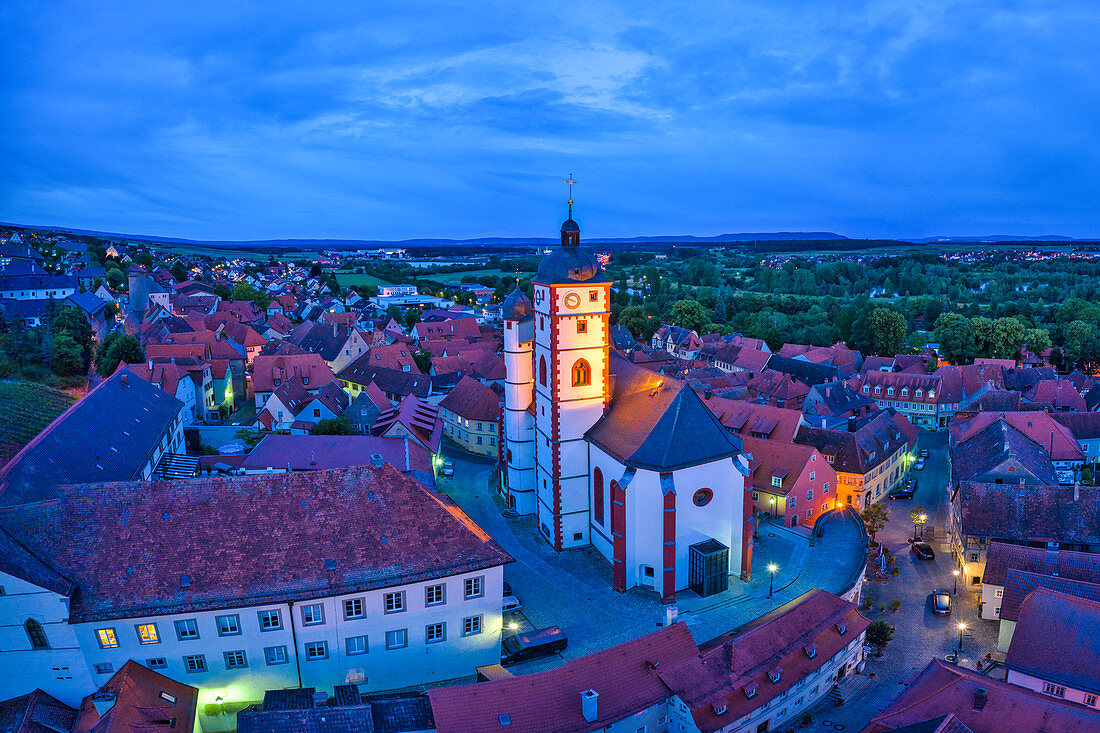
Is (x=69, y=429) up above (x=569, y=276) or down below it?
below

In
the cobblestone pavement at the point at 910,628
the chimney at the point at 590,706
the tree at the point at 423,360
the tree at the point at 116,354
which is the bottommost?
the cobblestone pavement at the point at 910,628

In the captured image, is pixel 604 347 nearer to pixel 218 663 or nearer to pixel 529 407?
pixel 529 407

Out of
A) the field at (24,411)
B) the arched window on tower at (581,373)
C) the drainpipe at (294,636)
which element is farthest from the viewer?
the field at (24,411)

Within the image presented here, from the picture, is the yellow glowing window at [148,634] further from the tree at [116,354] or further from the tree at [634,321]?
the tree at [634,321]

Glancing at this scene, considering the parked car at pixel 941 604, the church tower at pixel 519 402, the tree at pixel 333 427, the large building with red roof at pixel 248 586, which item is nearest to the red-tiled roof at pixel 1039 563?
the parked car at pixel 941 604

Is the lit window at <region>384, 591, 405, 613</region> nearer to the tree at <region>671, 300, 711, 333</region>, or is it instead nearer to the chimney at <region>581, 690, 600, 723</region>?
the chimney at <region>581, 690, 600, 723</region>

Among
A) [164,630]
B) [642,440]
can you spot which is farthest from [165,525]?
[642,440]

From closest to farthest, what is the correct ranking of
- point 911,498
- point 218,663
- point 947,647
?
point 218,663 < point 947,647 < point 911,498
